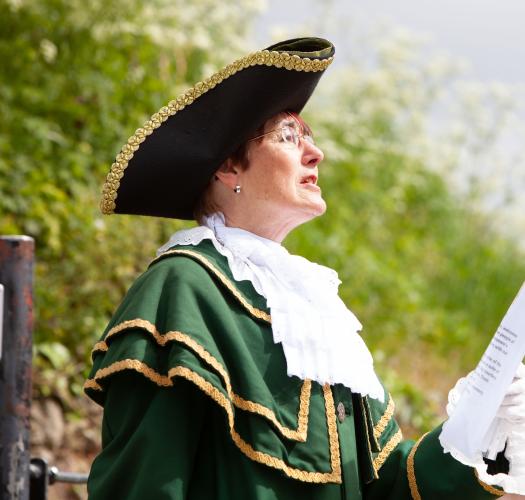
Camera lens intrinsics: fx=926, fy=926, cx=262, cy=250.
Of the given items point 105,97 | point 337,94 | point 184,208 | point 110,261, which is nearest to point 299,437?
point 184,208

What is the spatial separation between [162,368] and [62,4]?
455 cm

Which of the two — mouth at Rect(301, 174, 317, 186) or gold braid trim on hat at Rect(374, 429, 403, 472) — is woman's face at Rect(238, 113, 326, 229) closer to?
mouth at Rect(301, 174, 317, 186)

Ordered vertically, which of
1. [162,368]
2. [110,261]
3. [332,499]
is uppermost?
[162,368]

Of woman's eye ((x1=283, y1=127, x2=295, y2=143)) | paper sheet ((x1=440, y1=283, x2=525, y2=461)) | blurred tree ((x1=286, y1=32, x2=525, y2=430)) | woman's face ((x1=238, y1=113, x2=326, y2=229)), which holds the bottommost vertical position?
blurred tree ((x1=286, y1=32, x2=525, y2=430))

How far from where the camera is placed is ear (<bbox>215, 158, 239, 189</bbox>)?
85.7 inches

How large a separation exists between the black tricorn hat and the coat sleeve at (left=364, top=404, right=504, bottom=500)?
780mm

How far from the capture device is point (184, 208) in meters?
2.25

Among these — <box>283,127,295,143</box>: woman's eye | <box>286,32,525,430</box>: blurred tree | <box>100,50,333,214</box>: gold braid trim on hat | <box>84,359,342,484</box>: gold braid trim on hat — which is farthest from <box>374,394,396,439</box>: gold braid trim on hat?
<box>286,32,525,430</box>: blurred tree

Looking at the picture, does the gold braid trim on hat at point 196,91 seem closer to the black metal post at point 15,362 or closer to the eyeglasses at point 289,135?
the eyeglasses at point 289,135

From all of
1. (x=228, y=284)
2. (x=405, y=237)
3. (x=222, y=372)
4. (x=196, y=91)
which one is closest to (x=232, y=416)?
(x=222, y=372)

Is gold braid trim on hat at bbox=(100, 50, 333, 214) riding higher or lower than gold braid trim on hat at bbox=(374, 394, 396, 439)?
higher

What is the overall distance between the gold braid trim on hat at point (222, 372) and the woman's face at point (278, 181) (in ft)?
1.39

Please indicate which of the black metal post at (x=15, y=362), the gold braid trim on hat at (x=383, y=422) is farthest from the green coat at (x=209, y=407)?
the black metal post at (x=15, y=362)

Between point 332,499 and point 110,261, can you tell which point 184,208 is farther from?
point 110,261
